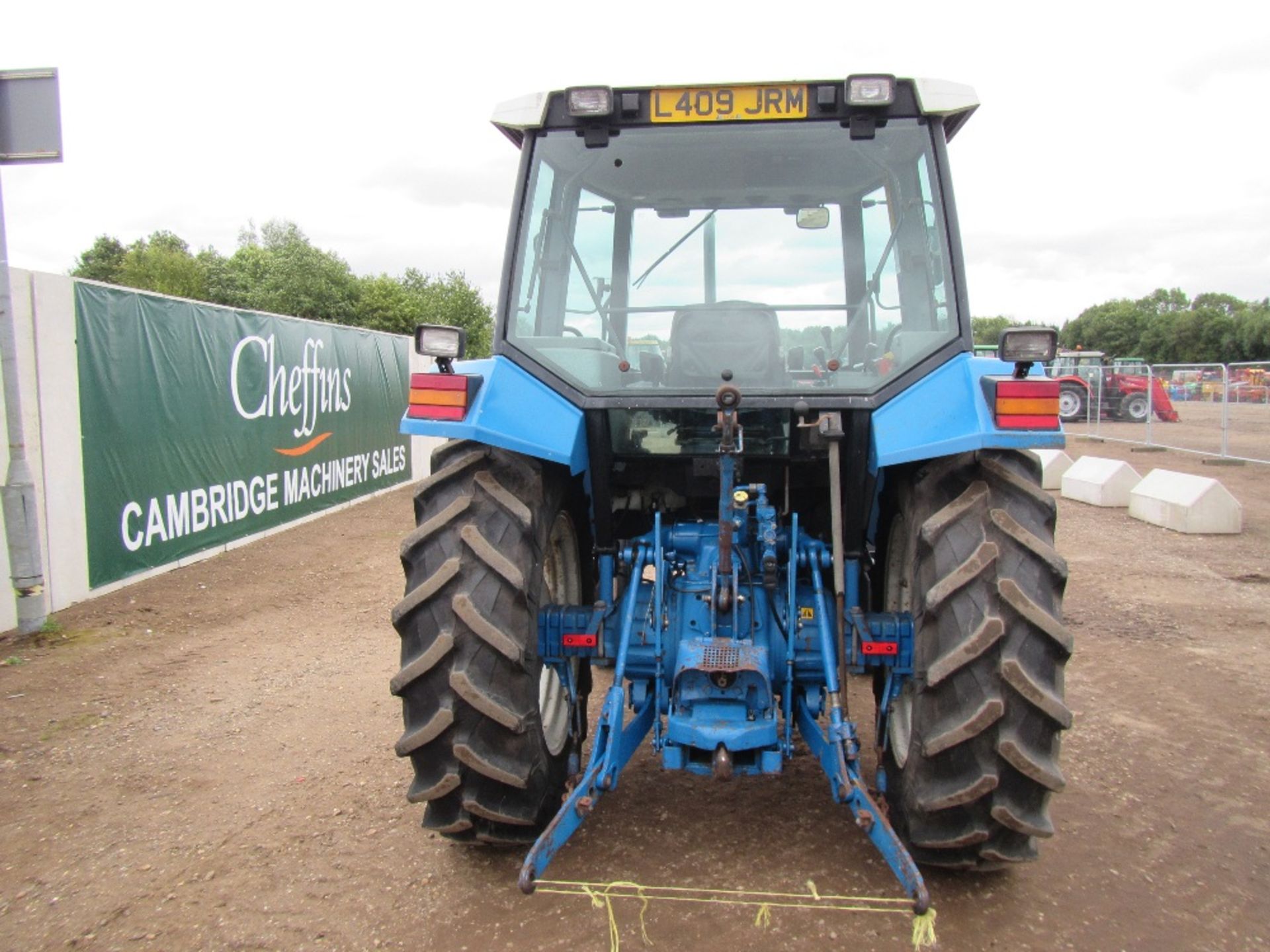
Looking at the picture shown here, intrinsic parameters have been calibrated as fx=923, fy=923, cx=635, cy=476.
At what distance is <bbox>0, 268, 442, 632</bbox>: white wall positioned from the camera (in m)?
6.48

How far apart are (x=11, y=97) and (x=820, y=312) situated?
19.4 feet

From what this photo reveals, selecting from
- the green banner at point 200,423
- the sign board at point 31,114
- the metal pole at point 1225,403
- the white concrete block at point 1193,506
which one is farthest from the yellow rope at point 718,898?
the metal pole at point 1225,403

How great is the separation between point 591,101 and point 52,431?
214 inches

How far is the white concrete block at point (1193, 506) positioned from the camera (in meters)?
9.61

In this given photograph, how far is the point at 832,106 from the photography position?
10.7 feet

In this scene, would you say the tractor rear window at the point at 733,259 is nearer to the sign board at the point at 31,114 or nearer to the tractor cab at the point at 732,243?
the tractor cab at the point at 732,243

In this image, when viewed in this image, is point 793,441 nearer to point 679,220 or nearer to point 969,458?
point 969,458

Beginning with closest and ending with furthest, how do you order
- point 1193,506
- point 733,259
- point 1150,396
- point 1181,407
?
point 733,259 → point 1193,506 → point 1150,396 → point 1181,407

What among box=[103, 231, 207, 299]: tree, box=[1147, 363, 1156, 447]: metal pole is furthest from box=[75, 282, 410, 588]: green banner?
box=[103, 231, 207, 299]: tree

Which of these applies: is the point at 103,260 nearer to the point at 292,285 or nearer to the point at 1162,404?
the point at 292,285

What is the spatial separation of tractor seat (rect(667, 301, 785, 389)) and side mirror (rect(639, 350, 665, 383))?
0.03m

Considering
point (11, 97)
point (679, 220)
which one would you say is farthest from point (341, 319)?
point (679, 220)

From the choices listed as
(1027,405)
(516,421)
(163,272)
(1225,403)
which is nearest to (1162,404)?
(1225,403)

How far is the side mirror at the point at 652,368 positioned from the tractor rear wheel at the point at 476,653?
572mm
